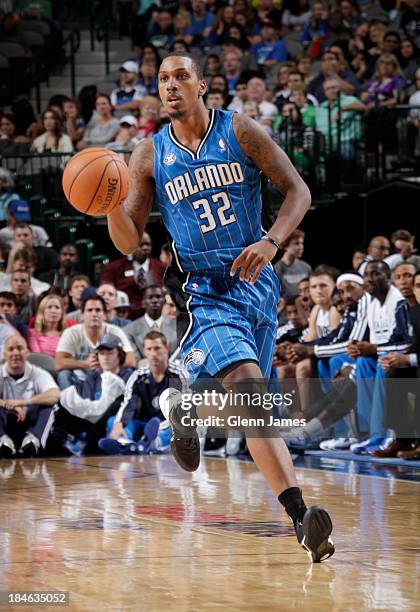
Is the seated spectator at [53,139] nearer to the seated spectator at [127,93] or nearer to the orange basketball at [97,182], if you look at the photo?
the seated spectator at [127,93]

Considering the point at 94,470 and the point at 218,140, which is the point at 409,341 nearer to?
the point at 94,470

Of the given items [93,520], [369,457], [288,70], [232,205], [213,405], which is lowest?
[369,457]

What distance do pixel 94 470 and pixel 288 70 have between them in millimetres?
7859

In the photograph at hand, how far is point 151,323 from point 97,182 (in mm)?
5955

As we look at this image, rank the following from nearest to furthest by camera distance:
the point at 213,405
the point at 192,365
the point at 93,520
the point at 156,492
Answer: the point at 192,365, the point at 213,405, the point at 93,520, the point at 156,492

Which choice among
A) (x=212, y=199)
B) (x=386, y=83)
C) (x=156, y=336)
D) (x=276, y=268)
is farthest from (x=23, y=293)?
(x=212, y=199)

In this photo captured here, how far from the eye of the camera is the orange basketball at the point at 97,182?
4684 mm

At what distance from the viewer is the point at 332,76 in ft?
46.3

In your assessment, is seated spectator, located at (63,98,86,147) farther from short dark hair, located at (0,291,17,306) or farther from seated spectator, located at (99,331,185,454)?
seated spectator, located at (99,331,185,454)

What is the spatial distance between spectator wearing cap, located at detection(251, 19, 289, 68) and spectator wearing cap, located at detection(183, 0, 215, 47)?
90 cm

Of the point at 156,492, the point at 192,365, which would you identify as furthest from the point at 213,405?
the point at 156,492

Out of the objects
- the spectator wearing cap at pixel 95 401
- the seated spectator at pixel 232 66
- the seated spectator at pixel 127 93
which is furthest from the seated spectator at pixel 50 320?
the seated spectator at pixel 232 66

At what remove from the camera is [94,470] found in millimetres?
8039

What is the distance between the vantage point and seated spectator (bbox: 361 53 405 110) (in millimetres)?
13648
